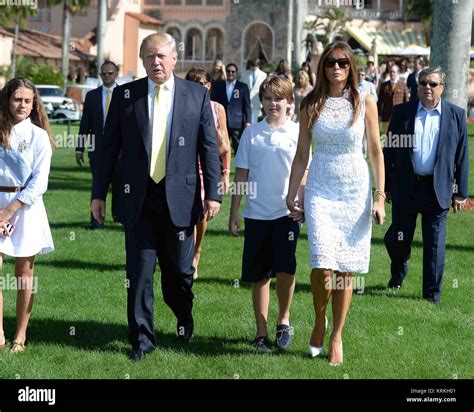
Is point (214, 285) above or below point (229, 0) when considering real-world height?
below

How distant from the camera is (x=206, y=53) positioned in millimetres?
80875

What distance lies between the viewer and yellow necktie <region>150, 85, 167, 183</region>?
289 inches

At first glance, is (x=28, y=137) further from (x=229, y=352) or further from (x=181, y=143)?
(x=229, y=352)

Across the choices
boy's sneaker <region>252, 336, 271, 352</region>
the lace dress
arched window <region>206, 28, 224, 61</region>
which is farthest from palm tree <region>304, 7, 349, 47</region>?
the lace dress

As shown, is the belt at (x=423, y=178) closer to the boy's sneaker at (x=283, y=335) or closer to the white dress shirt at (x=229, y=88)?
the boy's sneaker at (x=283, y=335)

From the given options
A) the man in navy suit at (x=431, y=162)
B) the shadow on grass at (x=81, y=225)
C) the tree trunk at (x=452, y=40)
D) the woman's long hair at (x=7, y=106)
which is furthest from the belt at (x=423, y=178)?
the tree trunk at (x=452, y=40)

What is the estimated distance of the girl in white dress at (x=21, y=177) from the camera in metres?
7.43

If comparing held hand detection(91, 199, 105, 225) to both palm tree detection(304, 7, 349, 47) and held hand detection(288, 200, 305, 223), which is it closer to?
held hand detection(288, 200, 305, 223)

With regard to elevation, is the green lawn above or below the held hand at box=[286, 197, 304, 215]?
below

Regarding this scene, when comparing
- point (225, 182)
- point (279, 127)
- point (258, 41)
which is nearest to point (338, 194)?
point (279, 127)

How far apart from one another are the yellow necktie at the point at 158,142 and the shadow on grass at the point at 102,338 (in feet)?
4.35

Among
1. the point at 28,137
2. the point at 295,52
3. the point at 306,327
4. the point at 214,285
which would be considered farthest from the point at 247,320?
the point at 295,52

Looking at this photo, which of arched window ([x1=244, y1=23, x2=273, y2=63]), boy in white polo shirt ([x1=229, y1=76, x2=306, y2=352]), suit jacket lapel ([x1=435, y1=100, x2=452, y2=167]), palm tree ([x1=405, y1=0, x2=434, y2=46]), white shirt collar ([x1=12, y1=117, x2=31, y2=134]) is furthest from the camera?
arched window ([x1=244, y1=23, x2=273, y2=63])

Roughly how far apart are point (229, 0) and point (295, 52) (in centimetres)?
3940
